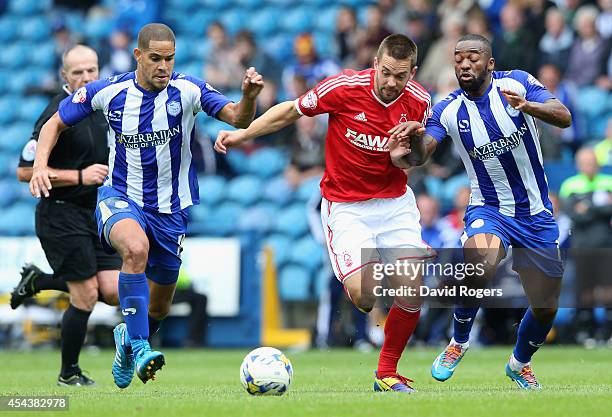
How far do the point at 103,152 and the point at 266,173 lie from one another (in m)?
8.09

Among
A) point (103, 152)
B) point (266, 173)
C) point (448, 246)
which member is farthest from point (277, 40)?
point (103, 152)

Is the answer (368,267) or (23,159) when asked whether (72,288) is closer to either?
(23,159)

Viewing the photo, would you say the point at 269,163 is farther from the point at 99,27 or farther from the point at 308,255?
the point at 99,27

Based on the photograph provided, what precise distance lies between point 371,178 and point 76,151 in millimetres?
2585

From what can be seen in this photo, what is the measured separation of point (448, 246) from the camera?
1391 centimetres

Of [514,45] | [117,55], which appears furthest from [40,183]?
[117,55]

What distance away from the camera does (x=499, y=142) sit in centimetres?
828

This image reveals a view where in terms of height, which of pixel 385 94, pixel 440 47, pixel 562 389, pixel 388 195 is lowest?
pixel 562 389

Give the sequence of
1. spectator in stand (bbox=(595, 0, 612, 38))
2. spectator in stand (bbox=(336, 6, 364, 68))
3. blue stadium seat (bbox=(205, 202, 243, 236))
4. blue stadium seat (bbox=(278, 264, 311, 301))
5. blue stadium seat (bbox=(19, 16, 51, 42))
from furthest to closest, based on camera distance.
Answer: blue stadium seat (bbox=(19, 16, 51, 42)), spectator in stand (bbox=(336, 6, 364, 68)), blue stadium seat (bbox=(205, 202, 243, 236)), spectator in stand (bbox=(595, 0, 612, 38)), blue stadium seat (bbox=(278, 264, 311, 301))

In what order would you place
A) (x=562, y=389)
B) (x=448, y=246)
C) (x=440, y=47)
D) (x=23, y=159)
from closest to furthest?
1. (x=562, y=389)
2. (x=23, y=159)
3. (x=448, y=246)
4. (x=440, y=47)

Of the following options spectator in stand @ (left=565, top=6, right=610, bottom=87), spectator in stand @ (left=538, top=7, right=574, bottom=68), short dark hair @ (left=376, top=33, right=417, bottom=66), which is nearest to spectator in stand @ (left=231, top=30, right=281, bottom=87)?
spectator in stand @ (left=538, top=7, right=574, bottom=68)

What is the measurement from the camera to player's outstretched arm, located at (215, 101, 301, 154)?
7.86m

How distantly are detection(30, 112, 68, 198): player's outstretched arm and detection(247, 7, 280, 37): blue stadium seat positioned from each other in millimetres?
11747

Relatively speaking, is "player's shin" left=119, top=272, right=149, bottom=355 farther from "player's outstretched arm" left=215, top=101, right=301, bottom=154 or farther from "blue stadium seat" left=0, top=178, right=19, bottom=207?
"blue stadium seat" left=0, top=178, right=19, bottom=207
